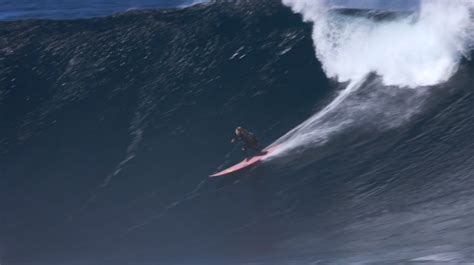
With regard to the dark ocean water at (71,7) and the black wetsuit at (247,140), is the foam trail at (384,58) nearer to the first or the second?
the black wetsuit at (247,140)

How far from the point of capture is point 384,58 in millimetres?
20422

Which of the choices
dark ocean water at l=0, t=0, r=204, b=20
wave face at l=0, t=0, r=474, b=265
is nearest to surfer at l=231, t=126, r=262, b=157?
wave face at l=0, t=0, r=474, b=265

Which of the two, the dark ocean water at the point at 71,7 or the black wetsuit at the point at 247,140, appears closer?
the black wetsuit at the point at 247,140

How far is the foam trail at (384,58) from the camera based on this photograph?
62.0 ft

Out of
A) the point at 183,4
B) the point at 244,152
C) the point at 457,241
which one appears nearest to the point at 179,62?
the point at 183,4

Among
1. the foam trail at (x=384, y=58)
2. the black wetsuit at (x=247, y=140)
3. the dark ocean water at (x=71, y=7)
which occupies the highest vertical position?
the dark ocean water at (x=71, y=7)

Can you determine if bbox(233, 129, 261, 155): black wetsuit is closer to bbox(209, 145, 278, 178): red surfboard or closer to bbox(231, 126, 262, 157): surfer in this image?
bbox(231, 126, 262, 157): surfer

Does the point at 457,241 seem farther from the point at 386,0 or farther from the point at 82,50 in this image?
the point at 82,50

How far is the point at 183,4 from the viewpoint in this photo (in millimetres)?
24297

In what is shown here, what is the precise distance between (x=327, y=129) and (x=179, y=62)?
5074 mm

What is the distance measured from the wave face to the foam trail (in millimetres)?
41

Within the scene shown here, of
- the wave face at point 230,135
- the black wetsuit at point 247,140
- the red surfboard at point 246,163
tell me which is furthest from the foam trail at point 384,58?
the black wetsuit at point 247,140

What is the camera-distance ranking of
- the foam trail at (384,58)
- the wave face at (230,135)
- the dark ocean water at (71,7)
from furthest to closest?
the dark ocean water at (71,7) → the foam trail at (384,58) → the wave face at (230,135)

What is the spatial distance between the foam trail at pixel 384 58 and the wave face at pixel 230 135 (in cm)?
4
